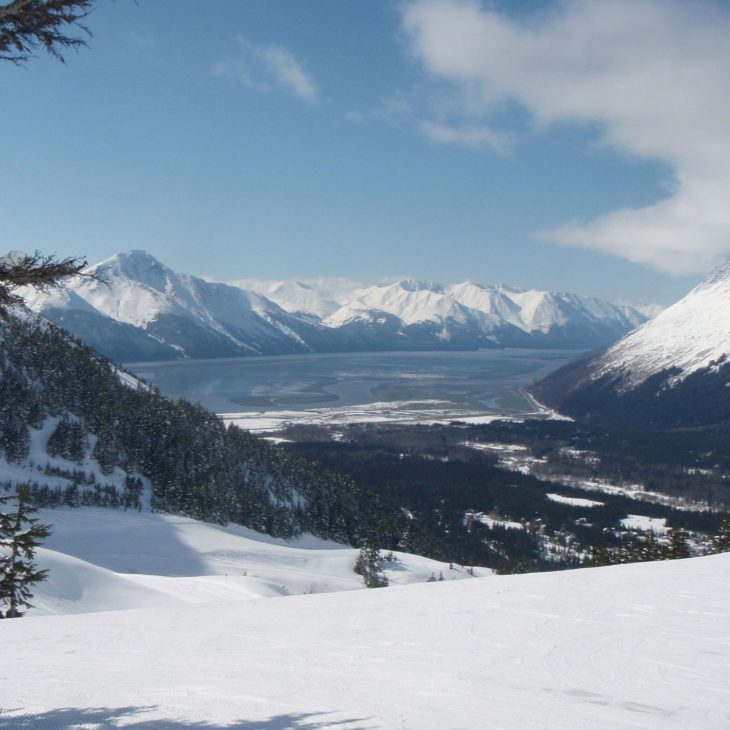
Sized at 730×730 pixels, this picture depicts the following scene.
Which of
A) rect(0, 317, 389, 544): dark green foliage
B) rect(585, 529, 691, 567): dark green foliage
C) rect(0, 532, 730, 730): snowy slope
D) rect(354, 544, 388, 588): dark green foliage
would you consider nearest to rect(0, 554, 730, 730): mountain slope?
rect(0, 532, 730, 730): snowy slope

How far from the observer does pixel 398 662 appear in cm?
1039

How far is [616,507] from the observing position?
110 meters

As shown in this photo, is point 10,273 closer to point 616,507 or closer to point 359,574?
point 359,574

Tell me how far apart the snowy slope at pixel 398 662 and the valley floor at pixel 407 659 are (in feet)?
0.14

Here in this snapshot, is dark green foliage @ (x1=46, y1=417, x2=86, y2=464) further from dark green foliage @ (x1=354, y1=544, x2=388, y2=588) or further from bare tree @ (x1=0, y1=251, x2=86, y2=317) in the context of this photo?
bare tree @ (x1=0, y1=251, x2=86, y2=317)

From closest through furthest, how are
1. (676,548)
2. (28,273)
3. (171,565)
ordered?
(28,273)
(676,548)
(171,565)

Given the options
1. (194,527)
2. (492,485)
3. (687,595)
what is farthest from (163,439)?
(687,595)

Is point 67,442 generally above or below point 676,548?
above

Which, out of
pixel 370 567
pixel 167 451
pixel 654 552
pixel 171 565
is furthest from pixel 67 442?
pixel 654 552

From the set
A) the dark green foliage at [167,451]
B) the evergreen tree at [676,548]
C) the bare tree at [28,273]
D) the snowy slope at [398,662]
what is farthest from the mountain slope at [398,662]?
the dark green foliage at [167,451]

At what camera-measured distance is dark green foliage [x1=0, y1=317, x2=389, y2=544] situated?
75.3 m

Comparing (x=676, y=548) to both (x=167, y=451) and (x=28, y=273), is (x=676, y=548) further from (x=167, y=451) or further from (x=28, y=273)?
(x=167, y=451)

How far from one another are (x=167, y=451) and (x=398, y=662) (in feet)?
257

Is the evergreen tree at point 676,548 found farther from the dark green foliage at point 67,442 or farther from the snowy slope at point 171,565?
the dark green foliage at point 67,442
